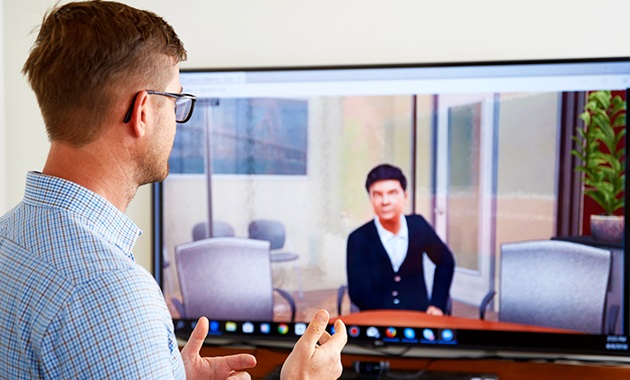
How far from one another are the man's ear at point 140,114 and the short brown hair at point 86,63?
0.02m

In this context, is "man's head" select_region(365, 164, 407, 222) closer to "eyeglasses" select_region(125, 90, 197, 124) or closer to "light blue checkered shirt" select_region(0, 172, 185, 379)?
"eyeglasses" select_region(125, 90, 197, 124)

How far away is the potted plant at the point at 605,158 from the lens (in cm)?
232

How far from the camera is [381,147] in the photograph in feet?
8.09

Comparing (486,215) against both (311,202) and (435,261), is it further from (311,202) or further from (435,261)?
(311,202)

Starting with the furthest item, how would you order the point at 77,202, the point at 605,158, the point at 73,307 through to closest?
the point at 605,158, the point at 77,202, the point at 73,307

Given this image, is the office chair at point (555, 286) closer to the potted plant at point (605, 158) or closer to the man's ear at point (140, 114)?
the potted plant at point (605, 158)

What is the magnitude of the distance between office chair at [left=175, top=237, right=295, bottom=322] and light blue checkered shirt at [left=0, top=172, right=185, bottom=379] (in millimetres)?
1396

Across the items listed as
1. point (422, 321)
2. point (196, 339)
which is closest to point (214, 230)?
point (422, 321)

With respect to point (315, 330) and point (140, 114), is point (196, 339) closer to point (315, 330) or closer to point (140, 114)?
point (315, 330)

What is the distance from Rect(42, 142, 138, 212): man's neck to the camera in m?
1.24

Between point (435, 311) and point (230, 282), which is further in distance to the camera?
point (230, 282)

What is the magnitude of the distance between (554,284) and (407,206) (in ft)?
1.83

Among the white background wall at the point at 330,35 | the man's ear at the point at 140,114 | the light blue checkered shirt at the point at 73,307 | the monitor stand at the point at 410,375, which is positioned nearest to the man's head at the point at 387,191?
the white background wall at the point at 330,35

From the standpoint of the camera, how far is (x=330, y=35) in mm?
2643
